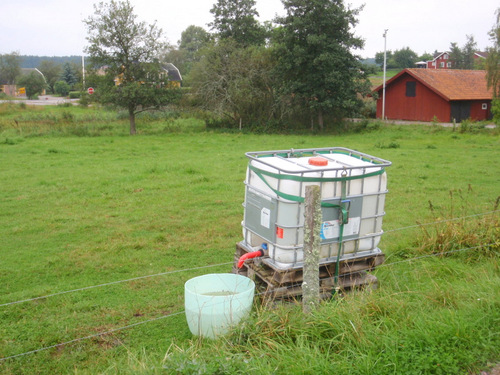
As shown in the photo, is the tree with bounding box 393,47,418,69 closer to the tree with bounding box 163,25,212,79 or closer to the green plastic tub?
the tree with bounding box 163,25,212,79

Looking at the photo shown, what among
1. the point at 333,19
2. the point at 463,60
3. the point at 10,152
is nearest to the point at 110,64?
the point at 10,152

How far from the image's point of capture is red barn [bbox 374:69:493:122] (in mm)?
33625

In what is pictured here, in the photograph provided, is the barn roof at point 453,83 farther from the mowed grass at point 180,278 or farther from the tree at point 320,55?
the mowed grass at point 180,278

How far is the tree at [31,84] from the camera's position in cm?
6128

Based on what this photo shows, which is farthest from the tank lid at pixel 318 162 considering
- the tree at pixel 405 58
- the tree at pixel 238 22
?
the tree at pixel 405 58

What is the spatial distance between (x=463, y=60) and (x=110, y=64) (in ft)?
238

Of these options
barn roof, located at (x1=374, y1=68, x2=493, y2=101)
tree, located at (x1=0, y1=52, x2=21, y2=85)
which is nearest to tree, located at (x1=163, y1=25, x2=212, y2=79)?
tree, located at (x1=0, y1=52, x2=21, y2=85)

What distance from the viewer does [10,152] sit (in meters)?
17.8

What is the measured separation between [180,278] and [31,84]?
62615mm

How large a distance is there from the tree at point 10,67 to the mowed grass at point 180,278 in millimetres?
59255

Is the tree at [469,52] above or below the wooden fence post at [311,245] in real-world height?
above

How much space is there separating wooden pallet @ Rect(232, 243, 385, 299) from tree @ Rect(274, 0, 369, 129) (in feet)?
69.4

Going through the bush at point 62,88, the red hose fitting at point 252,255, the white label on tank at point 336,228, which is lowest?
the red hose fitting at point 252,255

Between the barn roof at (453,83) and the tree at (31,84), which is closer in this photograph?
the barn roof at (453,83)
